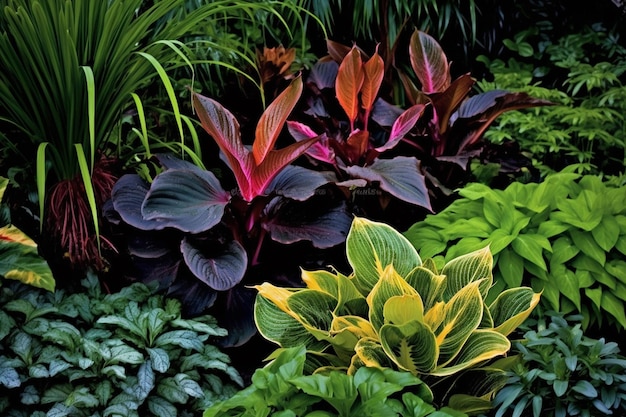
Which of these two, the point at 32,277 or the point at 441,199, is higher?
the point at 32,277

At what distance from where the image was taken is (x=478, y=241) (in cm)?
218

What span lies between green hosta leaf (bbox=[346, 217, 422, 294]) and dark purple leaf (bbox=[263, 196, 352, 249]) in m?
0.30

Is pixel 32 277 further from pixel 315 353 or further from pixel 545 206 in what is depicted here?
pixel 545 206

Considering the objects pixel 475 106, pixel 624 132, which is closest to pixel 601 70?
pixel 624 132

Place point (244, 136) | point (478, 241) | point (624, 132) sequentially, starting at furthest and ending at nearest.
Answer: point (624, 132) → point (244, 136) → point (478, 241)

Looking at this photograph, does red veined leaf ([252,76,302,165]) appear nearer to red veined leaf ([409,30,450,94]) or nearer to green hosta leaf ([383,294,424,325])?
green hosta leaf ([383,294,424,325])

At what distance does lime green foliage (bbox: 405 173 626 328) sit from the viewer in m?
2.09

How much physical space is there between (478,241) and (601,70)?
186cm

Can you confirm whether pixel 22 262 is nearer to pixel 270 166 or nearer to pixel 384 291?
pixel 270 166

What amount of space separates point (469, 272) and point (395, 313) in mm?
335

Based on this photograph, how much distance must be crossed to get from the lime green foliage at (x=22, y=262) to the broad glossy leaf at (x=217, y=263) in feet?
1.31

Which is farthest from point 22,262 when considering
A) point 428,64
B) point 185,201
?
point 428,64

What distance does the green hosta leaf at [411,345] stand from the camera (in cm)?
159

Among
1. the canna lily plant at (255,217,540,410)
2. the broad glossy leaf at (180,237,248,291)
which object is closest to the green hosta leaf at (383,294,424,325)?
the canna lily plant at (255,217,540,410)
